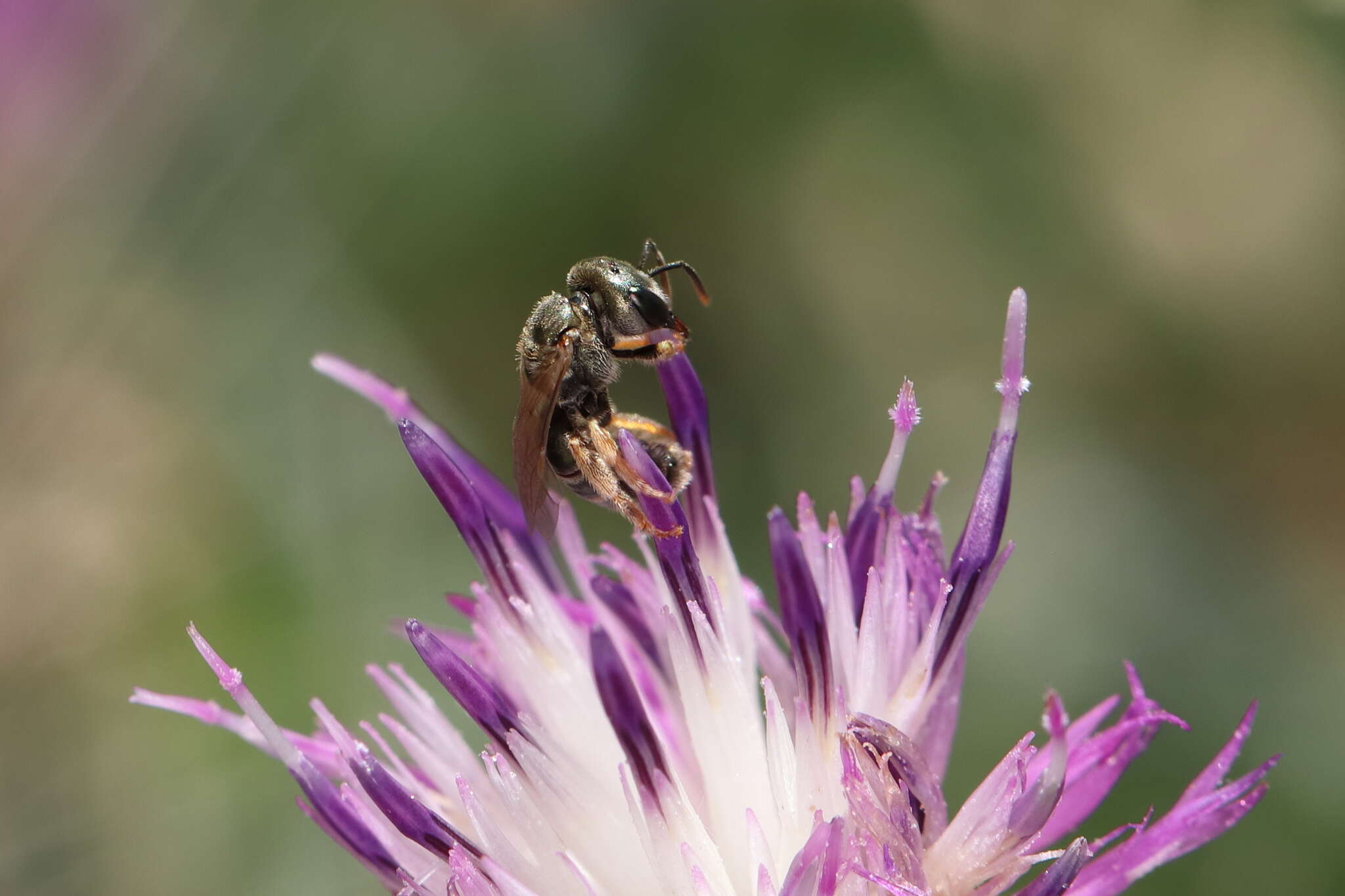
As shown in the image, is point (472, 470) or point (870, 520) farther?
point (472, 470)

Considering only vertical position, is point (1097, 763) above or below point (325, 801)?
above

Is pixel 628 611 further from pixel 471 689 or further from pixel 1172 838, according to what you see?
pixel 1172 838

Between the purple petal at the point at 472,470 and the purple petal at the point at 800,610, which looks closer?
the purple petal at the point at 800,610

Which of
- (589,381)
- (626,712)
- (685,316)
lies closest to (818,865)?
(626,712)

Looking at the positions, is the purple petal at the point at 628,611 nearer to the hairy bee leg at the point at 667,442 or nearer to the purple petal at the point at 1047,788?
the hairy bee leg at the point at 667,442

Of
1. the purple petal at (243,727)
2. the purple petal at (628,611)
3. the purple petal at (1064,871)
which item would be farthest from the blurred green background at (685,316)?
the purple petal at (1064,871)

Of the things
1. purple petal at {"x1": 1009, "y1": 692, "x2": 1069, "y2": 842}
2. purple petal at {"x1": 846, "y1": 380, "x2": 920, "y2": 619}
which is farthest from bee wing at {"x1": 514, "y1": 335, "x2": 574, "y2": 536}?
purple petal at {"x1": 1009, "y1": 692, "x2": 1069, "y2": 842}
